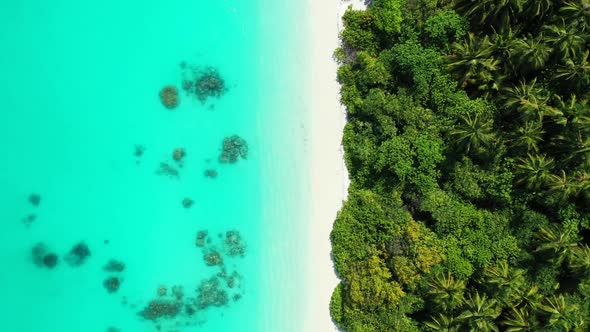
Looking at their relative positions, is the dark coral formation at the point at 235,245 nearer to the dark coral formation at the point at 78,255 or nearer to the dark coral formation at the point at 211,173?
the dark coral formation at the point at 211,173

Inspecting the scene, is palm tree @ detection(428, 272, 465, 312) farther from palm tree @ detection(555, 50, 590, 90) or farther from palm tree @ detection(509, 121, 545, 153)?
palm tree @ detection(555, 50, 590, 90)

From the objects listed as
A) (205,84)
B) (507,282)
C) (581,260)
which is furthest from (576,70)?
(205,84)

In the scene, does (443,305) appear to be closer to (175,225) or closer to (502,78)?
(502,78)

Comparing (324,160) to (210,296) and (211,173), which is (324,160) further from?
(210,296)

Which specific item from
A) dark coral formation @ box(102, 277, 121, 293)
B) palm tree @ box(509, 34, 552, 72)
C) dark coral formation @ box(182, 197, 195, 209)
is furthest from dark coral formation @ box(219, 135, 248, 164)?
palm tree @ box(509, 34, 552, 72)

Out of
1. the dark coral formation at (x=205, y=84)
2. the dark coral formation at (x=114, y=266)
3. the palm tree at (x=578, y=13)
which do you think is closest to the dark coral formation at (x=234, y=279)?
the dark coral formation at (x=114, y=266)

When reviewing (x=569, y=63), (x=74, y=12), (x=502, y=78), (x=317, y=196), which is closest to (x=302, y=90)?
(x=317, y=196)
